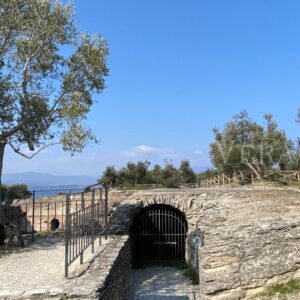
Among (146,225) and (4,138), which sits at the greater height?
(4,138)

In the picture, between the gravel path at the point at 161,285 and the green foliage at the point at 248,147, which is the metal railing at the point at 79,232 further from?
the green foliage at the point at 248,147

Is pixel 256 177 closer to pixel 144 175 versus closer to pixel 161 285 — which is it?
pixel 144 175

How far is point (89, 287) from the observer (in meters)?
7.04

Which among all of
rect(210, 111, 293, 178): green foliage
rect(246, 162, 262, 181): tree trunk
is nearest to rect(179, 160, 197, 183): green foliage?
rect(210, 111, 293, 178): green foliage

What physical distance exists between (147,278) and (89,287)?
1017cm

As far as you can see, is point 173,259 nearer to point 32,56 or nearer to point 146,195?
point 146,195

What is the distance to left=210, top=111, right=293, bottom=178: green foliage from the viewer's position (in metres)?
39.5

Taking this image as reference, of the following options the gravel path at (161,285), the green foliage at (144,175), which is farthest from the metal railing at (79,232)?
the green foliage at (144,175)

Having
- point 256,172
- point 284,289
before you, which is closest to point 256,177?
point 256,172

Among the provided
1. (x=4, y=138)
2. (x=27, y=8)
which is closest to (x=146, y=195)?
(x=4, y=138)

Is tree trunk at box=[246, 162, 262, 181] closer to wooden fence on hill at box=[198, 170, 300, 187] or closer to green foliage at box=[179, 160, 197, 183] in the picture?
wooden fence on hill at box=[198, 170, 300, 187]

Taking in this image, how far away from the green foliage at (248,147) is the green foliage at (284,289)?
29943mm

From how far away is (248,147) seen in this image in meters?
40.0

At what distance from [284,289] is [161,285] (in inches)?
382
